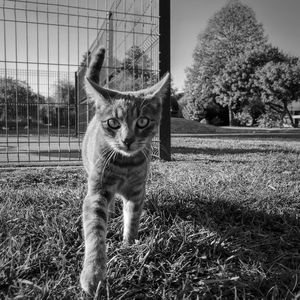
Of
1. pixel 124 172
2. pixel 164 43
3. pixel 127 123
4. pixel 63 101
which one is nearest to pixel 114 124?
pixel 127 123

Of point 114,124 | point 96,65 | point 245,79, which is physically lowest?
point 114,124

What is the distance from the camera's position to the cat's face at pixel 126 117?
205 centimetres

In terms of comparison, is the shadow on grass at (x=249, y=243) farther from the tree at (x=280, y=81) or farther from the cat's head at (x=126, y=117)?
the tree at (x=280, y=81)

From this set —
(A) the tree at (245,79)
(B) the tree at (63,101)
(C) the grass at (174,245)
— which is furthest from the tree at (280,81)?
(C) the grass at (174,245)

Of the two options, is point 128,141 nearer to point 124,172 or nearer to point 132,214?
point 124,172

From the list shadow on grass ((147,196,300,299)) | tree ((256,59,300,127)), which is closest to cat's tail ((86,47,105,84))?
shadow on grass ((147,196,300,299))

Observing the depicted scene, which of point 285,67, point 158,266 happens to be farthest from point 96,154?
point 285,67

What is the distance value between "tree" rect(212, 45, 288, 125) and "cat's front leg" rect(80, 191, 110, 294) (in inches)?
891

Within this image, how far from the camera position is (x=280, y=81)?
2141 cm

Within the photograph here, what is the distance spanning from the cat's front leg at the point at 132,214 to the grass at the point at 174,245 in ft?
0.23

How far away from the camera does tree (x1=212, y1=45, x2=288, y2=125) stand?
2309 cm

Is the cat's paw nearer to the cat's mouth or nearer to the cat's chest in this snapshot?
the cat's chest

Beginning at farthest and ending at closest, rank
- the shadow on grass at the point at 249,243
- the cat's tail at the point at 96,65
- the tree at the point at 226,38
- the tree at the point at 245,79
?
the tree at the point at 226,38 → the tree at the point at 245,79 → the cat's tail at the point at 96,65 → the shadow on grass at the point at 249,243

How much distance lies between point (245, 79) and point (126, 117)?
75.7ft
